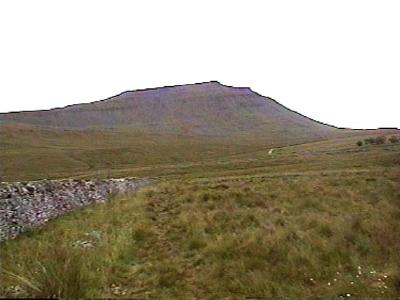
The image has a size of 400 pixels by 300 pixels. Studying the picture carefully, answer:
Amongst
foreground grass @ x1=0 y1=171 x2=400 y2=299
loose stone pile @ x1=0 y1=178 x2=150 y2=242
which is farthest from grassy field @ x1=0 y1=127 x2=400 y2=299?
loose stone pile @ x1=0 y1=178 x2=150 y2=242

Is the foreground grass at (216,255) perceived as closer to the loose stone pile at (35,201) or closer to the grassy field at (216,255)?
the grassy field at (216,255)

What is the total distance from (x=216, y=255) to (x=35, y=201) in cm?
613

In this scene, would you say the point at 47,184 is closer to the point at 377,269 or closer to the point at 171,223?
the point at 171,223

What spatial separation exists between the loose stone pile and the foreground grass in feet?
1.25

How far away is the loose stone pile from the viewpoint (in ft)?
36.2

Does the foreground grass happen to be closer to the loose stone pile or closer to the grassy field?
the grassy field

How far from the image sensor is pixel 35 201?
12812 mm

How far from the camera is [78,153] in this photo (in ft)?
384

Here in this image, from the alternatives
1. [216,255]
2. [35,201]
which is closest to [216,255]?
[216,255]

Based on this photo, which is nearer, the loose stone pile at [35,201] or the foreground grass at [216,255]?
the foreground grass at [216,255]

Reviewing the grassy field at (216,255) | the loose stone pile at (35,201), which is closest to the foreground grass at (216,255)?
the grassy field at (216,255)

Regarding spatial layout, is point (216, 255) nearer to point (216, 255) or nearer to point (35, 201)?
point (216, 255)

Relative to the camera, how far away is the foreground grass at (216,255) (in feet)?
21.5

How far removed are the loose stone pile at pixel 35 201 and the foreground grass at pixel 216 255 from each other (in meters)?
0.38
